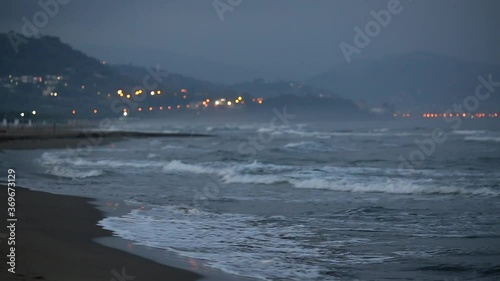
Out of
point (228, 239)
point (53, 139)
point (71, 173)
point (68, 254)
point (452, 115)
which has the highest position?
point (452, 115)

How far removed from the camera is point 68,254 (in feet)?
27.9

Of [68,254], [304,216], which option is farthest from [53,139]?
[68,254]

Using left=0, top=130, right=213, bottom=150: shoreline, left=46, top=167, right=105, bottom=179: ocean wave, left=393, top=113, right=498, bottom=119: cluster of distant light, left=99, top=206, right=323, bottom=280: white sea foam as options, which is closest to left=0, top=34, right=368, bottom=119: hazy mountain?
left=393, top=113, right=498, bottom=119: cluster of distant light

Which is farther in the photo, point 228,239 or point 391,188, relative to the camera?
point 391,188

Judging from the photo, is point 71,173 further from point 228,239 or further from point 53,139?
point 53,139

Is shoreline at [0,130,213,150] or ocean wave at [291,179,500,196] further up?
shoreline at [0,130,213,150]

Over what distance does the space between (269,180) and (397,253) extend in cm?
1124

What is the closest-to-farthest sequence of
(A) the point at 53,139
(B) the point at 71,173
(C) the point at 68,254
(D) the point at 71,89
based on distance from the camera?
(C) the point at 68,254 → (B) the point at 71,173 → (A) the point at 53,139 → (D) the point at 71,89

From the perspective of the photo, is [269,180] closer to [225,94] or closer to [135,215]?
[135,215]

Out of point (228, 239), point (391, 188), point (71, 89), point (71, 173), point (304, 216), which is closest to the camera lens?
point (228, 239)

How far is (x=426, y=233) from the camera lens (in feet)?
36.0

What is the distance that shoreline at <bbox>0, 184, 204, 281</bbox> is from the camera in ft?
24.1

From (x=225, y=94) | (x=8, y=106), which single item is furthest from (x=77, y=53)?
(x=8, y=106)

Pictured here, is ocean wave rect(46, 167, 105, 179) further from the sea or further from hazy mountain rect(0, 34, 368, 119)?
hazy mountain rect(0, 34, 368, 119)
